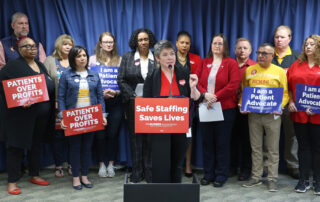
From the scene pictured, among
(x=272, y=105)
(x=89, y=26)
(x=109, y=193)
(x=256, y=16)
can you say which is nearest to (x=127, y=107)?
(x=109, y=193)

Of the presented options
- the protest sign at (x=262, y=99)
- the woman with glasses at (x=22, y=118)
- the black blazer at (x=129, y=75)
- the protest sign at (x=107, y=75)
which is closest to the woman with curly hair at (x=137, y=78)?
the black blazer at (x=129, y=75)

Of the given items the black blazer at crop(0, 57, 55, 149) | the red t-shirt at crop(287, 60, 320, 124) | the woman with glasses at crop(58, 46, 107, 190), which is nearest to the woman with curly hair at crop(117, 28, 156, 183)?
the woman with glasses at crop(58, 46, 107, 190)

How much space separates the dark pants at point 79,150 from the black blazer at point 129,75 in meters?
0.58

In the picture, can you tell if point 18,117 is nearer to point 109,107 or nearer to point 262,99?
point 109,107

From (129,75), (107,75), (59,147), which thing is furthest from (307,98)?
(59,147)

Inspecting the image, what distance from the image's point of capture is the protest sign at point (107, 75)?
362 cm

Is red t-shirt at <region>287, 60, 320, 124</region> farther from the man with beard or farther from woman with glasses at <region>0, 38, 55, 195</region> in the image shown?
the man with beard

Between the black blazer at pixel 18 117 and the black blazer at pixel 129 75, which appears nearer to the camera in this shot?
the black blazer at pixel 18 117

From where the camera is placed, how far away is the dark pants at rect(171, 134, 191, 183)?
8.01 ft

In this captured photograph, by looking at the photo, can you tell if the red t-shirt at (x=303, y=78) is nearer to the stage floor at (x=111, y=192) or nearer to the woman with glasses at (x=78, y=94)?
the stage floor at (x=111, y=192)

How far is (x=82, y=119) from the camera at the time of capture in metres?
3.22

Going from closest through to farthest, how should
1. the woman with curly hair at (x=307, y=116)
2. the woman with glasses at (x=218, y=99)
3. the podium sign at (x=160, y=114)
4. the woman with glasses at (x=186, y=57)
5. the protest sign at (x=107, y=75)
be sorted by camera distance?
the podium sign at (x=160, y=114), the woman with curly hair at (x=307, y=116), the woman with glasses at (x=218, y=99), the protest sign at (x=107, y=75), the woman with glasses at (x=186, y=57)

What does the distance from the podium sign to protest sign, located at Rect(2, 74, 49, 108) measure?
145 centimetres

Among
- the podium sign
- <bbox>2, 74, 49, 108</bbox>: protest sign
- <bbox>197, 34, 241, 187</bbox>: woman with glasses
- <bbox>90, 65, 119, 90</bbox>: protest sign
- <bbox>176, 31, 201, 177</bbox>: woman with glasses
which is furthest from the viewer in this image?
<bbox>176, 31, 201, 177</bbox>: woman with glasses
